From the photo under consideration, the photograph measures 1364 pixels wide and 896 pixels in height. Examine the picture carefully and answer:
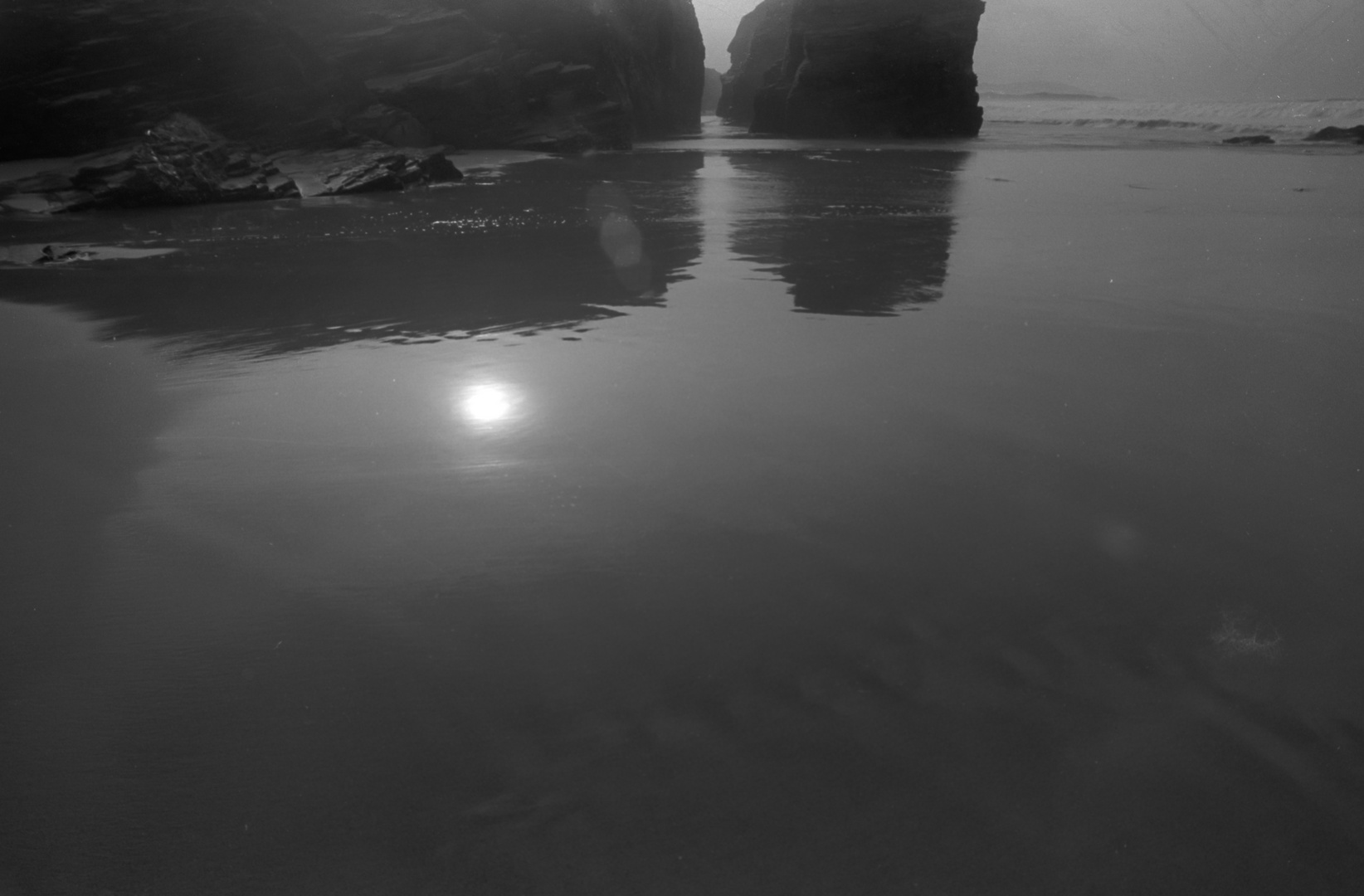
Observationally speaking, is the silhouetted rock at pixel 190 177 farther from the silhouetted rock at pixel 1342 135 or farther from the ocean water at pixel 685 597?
the silhouetted rock at pixel 1342 135

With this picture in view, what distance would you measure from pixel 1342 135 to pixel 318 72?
2236 centimetres

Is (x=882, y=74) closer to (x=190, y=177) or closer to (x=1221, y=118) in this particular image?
(x=1221, y=118)

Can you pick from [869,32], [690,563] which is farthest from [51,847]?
[869,32]

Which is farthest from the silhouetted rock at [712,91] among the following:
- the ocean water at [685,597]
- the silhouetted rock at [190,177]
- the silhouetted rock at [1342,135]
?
the ocean water at [685,597]

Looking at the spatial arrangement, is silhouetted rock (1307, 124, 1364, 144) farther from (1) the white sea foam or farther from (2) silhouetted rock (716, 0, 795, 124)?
(2) silhouetted rock (716, 0, 795, 124)

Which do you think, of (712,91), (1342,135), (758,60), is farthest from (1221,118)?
(712,91)

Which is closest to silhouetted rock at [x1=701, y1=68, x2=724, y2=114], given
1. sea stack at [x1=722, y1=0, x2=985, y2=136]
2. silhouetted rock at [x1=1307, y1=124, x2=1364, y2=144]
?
sea stack at [x1=722, y1=0, x2=985, y2=136]

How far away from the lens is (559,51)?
22422 mm

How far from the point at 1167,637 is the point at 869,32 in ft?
105

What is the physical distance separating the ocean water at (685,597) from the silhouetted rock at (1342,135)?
67.6 feet

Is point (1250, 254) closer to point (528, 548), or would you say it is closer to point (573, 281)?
point (573, 281)

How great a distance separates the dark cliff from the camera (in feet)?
42.5

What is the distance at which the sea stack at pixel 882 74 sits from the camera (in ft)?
94.6

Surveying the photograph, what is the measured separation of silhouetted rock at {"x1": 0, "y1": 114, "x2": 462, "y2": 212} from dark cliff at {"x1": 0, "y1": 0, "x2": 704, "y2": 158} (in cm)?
216
